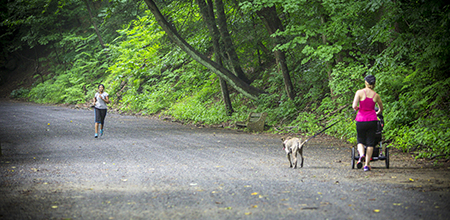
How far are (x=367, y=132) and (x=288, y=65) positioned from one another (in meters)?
10.9

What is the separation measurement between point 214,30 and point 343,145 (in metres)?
9.02

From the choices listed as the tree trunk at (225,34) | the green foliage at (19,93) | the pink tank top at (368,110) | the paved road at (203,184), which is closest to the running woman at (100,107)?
the paved road at (203,184)

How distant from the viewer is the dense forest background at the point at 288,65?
31.9ft

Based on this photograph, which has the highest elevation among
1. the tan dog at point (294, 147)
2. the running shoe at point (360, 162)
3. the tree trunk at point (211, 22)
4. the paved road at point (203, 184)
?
the tree trunk at point (211, 22)

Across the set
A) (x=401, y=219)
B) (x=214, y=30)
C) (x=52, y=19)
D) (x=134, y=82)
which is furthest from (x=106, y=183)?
(x=52, y=19)

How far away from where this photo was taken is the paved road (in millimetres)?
4633

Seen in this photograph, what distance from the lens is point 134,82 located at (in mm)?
26984

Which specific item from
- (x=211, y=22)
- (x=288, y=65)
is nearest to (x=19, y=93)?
(x=211, y=22)

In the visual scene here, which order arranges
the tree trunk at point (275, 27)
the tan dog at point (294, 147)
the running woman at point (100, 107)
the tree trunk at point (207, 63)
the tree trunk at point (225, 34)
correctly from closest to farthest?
1. the tan dog at point (294, 147)
2. the running woman at point (100, 107)
3. the tree trunk at point (275, 27)
4. the tree trunk at point (207, 63)
5. the tree trunk at point (225, 34)

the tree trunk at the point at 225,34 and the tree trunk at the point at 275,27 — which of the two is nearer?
the tree trunk at the point at 275,27

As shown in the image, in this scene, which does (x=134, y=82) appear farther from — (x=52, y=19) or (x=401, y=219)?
(x=401, y=219)

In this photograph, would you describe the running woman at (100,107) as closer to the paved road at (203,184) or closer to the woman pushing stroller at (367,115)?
the paved road at (203,184)

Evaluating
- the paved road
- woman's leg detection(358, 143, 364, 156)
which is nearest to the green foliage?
the paved road

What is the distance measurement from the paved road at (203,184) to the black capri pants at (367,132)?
1.91ft
